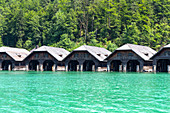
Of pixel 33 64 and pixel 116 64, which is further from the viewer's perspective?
pixel 33 64

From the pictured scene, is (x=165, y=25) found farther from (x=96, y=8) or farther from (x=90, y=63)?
(x=90, y=63)

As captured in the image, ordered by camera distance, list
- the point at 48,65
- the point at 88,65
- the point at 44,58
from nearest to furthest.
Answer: the point at 44,58
the point at 88,65
the point at 48,65

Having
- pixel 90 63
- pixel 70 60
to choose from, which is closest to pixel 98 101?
pixel 70 60

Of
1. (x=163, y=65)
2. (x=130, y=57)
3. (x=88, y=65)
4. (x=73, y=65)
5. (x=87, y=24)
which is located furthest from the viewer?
(x=87, y=24)

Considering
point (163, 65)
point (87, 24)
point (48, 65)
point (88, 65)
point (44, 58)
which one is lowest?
point (163, 65)

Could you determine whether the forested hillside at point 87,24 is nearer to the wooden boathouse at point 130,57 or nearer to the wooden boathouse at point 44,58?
the wooden boathouse at point 44,58

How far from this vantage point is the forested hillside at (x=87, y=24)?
116 meters

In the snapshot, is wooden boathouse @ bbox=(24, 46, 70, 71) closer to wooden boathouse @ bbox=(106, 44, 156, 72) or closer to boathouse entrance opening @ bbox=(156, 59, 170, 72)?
wooden boathouse @ bbox=(106, 44, 156, 72)

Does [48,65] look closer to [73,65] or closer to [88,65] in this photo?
[73,65]

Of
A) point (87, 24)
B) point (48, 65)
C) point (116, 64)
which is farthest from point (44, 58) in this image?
point (87, 24)

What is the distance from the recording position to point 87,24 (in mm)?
129750

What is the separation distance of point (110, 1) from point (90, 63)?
54565 millimetres

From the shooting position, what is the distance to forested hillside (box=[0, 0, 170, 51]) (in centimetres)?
11606

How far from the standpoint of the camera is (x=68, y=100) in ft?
63.7
